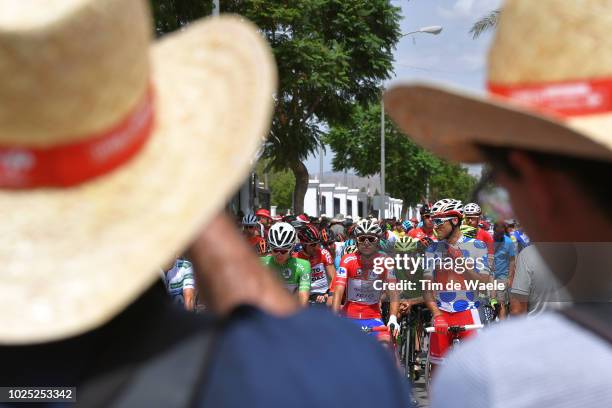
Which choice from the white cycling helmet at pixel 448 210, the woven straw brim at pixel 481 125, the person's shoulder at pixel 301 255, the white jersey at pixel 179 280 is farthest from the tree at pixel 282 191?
the woven straw brim at pixel 481 125

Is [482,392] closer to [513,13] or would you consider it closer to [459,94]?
[459,94]

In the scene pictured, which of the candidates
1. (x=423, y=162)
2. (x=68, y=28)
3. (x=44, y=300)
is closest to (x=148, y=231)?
(x=44, y=300)

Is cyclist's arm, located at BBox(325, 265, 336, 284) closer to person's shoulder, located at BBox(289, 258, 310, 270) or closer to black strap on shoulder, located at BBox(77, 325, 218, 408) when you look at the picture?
person's shoulder, located at BBox(289, 258, 310, 270)

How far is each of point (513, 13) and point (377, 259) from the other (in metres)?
9.13

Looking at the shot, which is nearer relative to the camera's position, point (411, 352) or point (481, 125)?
point (481, 125)

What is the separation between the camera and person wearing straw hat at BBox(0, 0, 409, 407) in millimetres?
1487

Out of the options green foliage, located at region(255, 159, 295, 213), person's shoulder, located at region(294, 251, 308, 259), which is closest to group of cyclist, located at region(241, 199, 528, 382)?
person's shoulder, located at region(294, 251, 308, 259)

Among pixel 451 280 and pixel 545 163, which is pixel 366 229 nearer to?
pixel 451 280

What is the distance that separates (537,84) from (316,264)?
11.1m

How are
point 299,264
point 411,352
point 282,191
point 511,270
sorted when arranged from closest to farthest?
point 511,270, point 299,264, point 411,352, point 282,191

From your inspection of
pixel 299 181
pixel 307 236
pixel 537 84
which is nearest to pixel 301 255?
A: pixel 307 236

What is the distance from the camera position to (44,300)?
154cm

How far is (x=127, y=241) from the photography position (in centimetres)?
162

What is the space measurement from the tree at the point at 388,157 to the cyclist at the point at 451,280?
147ft
